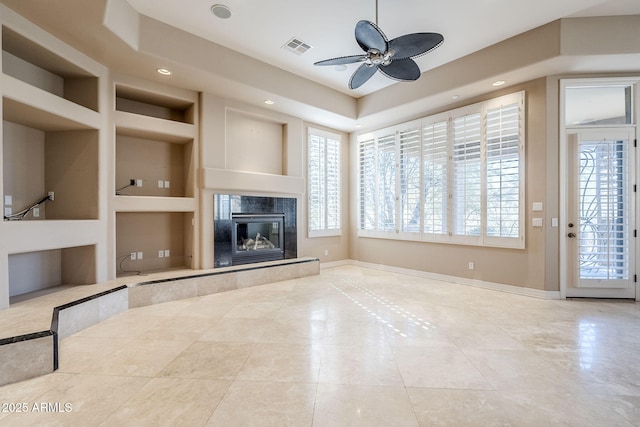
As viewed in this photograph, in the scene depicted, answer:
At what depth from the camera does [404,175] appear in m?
5.79

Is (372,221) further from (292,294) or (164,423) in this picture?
(164,423)

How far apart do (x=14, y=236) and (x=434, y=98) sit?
5776 mm

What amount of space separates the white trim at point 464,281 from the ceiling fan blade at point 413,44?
3661 mm

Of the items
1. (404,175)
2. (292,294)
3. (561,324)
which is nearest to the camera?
(561,324)

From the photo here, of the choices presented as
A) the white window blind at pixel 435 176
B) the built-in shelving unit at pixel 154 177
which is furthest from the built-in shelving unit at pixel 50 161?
the white window blind at pixel 435 176

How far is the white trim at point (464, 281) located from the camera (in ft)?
13.5

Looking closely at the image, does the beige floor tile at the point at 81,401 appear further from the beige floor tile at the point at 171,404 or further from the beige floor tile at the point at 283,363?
the beige floor tile at the point at 283,363

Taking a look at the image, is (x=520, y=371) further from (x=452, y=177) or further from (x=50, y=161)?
(x=50, y=161)

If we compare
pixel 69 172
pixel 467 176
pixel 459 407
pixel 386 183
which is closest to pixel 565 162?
pixel 467 176

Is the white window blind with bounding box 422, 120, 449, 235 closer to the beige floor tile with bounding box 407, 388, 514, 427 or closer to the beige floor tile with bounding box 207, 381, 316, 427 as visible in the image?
the beige floor tile with bounding box 407, 388, 514, 427

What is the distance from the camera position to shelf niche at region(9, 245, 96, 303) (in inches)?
133

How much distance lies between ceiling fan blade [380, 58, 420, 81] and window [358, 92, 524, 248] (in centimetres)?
199

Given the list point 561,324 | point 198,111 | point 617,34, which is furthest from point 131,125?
point 617,34

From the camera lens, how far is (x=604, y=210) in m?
4.00
